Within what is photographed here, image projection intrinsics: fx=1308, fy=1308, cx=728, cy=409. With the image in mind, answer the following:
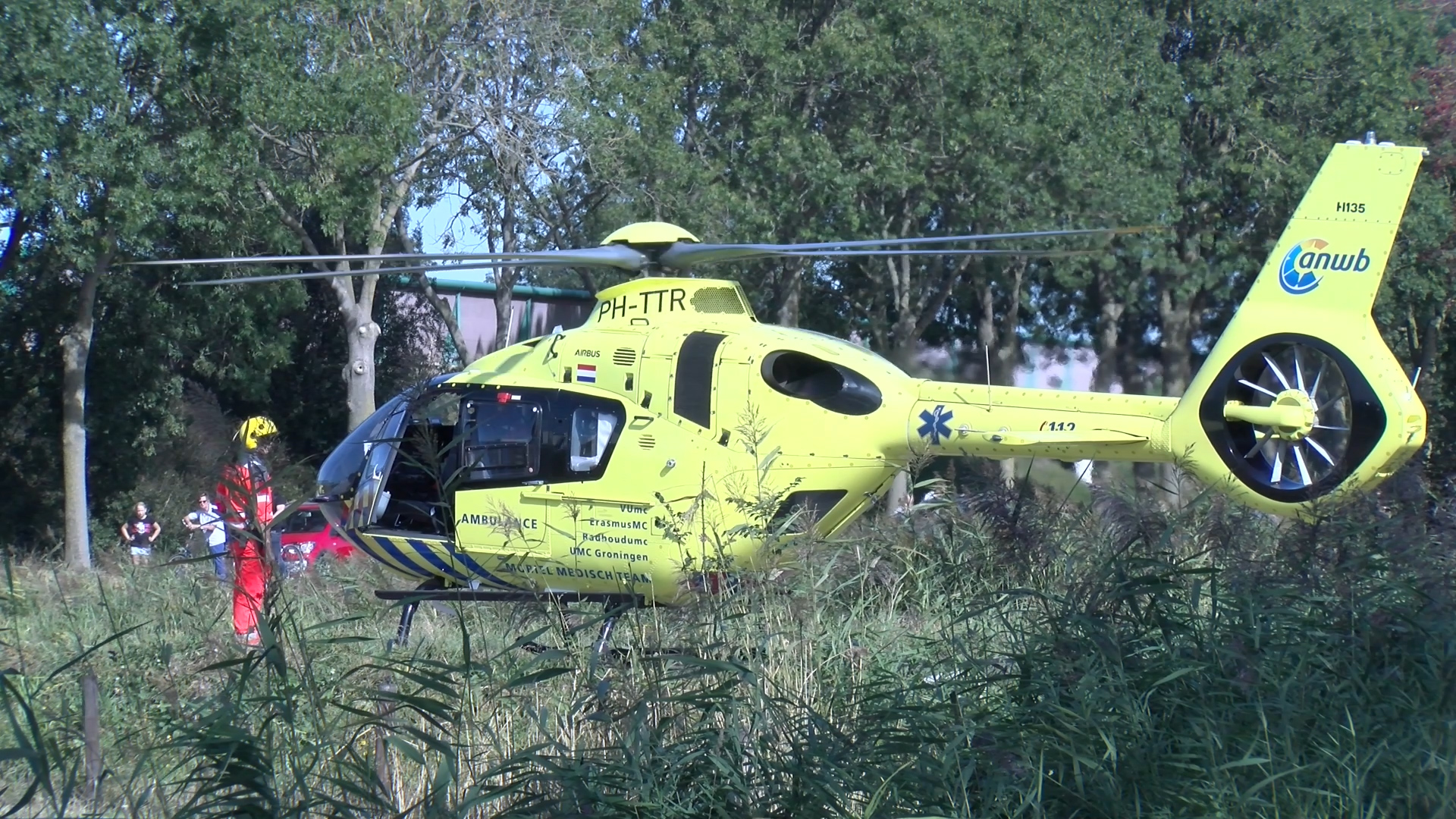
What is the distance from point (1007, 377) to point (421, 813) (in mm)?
8695

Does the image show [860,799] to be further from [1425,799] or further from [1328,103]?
[1328,103]

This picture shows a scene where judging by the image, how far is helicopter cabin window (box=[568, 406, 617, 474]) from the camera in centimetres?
916

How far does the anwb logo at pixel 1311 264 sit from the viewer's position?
8.02 m

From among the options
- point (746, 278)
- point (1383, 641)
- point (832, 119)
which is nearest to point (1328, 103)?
point (832, 119)

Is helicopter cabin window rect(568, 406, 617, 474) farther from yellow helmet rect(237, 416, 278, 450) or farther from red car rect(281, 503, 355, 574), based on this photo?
yellow helmet rect(237, 416, 278, 450)

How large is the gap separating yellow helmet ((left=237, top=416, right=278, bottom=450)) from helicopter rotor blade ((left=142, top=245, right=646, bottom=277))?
3.03 feet

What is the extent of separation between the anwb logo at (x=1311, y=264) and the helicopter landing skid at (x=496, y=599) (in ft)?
14.8

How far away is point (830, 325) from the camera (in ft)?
83.1

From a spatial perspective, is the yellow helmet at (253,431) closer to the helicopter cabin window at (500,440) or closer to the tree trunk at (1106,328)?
the helicopter cabin window at (500,440)

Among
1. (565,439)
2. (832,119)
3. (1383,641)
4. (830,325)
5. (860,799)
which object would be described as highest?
(832,119)

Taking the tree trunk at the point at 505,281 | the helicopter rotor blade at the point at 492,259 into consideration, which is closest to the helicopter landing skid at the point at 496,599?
the helicopter rotor blade at the point at 492,259

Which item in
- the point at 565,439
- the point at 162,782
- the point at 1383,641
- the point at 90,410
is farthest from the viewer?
the point at 90,410

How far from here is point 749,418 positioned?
25.3ft

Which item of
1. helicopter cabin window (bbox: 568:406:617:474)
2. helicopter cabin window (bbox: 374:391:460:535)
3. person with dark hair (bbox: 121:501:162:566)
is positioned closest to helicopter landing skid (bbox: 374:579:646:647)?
helicopter cabin window (bbox: 374:391:460:535)
